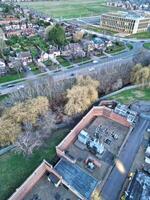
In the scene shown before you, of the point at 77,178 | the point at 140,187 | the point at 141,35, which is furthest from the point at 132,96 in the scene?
the point at 141,35

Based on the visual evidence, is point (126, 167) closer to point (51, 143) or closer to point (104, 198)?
point (104, 198)

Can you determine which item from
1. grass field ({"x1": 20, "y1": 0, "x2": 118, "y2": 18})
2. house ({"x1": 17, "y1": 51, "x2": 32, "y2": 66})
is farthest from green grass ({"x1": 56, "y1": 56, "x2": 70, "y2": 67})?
grass field ({"x1": 20, "y1": 0, "x2": 118, "y2": 18})

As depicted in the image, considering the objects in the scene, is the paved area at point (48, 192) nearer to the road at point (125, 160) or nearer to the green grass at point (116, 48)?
the road at point (125, 160)

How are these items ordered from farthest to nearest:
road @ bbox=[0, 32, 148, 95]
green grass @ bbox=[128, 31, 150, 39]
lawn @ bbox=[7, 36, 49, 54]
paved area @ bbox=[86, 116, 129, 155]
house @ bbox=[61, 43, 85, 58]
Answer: green grass @ bbox=[128, 31, 150, 39]
lawn @ bbox=[7, 36, 49, 54]
house @ bbox=[61, 43, 85, 58]
road @ bbox=[0, 32, 148, 95]
paved area @ bbox=[86, 116, 129, 155]

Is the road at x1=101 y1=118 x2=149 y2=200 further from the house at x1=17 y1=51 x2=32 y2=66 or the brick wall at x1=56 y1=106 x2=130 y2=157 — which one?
the house at x1=17 y1=51 x2=32 y2=66

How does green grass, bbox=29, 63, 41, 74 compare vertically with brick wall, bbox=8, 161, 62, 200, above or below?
above

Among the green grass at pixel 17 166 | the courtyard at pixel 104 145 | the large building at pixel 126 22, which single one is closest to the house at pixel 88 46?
the large building at pixel 126 22

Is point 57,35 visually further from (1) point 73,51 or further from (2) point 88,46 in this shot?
(2) point 88,46

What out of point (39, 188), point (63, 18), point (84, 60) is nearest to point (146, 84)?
point (84, 60)
